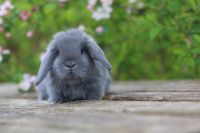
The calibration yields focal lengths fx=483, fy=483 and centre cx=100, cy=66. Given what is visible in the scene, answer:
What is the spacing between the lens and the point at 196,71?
19.7 feet

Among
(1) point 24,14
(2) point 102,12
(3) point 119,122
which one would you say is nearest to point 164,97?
(3) point 119,122

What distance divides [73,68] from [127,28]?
3.01 metres

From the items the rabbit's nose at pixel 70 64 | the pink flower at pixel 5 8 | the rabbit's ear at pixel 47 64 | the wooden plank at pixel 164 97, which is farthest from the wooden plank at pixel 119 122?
the pink flower at pixel 5 8

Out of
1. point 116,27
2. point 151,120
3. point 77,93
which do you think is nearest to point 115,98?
point 77,93

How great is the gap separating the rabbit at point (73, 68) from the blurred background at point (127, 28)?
1.15 m

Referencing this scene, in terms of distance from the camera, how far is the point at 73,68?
12.2 feet

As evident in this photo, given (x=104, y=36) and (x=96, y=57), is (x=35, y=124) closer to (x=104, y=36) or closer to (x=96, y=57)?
(x=96, y=57)

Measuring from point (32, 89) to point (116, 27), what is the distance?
1521mm

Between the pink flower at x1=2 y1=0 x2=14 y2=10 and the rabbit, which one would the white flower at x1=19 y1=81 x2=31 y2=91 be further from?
the rabbit

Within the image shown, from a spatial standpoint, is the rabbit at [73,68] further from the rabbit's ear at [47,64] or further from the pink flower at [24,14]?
the pink flower at [24,14]

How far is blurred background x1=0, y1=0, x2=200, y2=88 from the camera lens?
5145 millimetres

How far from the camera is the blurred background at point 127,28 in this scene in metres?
5.14

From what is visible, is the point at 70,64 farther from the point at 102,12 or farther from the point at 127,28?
the point at 127,28

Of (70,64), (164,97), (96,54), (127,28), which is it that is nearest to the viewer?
(164,97)
